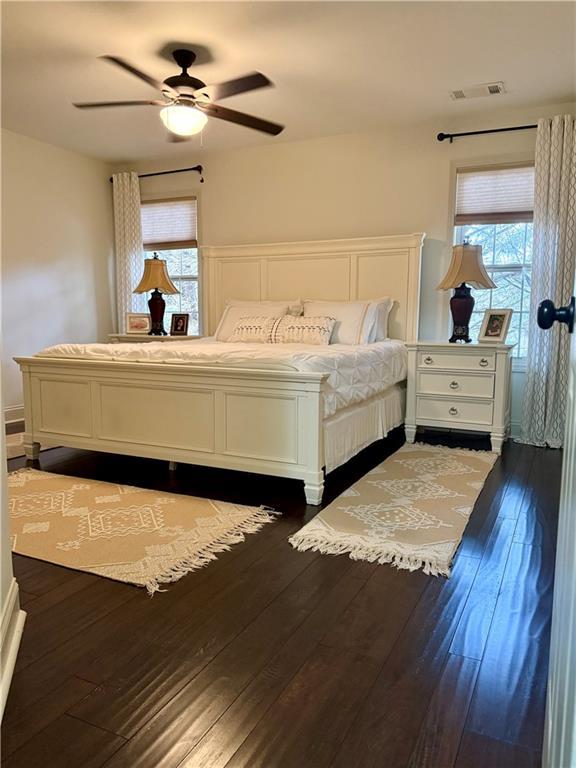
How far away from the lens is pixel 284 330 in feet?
14.4

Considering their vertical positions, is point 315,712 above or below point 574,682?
below

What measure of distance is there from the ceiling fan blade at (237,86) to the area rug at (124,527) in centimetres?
229

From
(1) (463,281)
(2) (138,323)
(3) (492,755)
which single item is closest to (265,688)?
(3) (492,755)

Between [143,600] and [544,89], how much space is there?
13.9ft

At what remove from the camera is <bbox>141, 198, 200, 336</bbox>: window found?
19.2ft

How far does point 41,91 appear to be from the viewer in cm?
404

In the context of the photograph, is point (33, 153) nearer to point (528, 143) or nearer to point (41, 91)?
point (41, 91)

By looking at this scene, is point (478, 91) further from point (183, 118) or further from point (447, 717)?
point (447, 717)

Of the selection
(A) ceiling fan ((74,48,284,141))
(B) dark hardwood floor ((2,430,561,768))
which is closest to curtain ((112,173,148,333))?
(A) ceiling fan ((74,48,284,141))

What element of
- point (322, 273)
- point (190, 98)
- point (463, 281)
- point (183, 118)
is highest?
point (190, 98)

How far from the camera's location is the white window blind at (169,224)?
5.82m

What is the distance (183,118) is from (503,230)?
280 centimetres

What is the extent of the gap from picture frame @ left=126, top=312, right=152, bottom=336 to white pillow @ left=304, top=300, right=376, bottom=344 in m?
2.01

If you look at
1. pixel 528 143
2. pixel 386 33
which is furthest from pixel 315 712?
pixel 528 143
